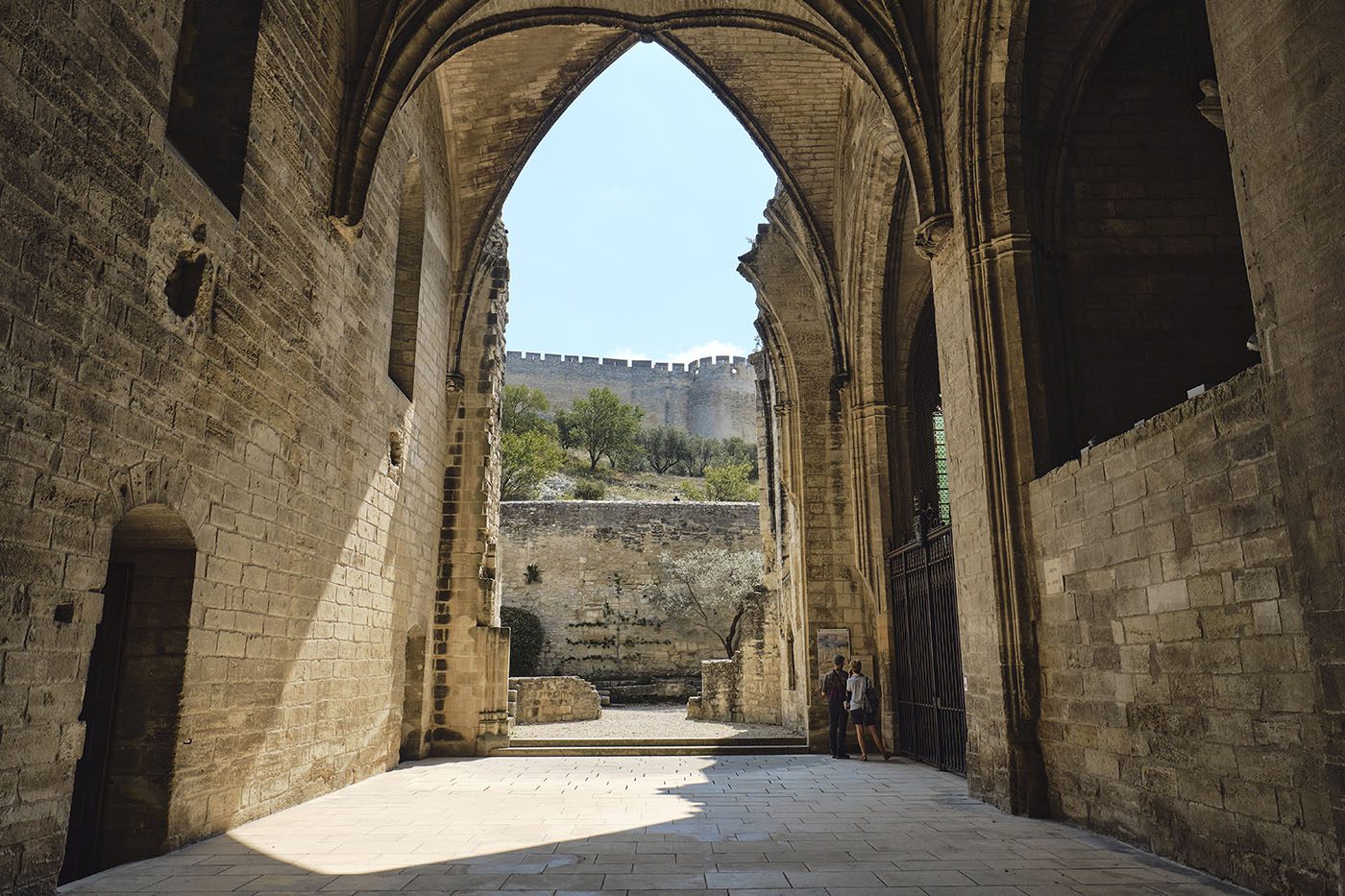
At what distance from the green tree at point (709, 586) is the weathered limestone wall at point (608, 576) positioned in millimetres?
257

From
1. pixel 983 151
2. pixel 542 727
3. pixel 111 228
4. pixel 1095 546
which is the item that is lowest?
pixel 542 727

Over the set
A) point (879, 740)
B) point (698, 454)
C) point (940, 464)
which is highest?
point (698, 454)

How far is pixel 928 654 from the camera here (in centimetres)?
964

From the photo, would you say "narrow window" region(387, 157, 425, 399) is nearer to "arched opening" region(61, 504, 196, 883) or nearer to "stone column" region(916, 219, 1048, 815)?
"arched opening" region(61, 504, 196, 883)

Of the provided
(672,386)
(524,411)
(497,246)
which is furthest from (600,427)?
(497,246)

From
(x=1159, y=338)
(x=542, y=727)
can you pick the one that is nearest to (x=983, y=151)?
(x=1159, y=338)

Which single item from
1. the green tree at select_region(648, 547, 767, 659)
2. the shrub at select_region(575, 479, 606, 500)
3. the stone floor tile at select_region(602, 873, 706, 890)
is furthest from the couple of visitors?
the shrub at select_region(575, 479, 606, 500)

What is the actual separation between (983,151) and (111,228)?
6110mm

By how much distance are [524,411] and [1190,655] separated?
142 ft

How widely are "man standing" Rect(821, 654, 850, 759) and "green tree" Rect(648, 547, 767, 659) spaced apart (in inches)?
544

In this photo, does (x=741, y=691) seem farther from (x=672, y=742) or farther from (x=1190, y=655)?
(x=1190, y=655)

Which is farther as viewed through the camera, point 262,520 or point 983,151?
point 983,151

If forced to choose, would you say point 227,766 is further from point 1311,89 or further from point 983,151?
point 983,151

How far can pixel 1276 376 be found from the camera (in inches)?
138
